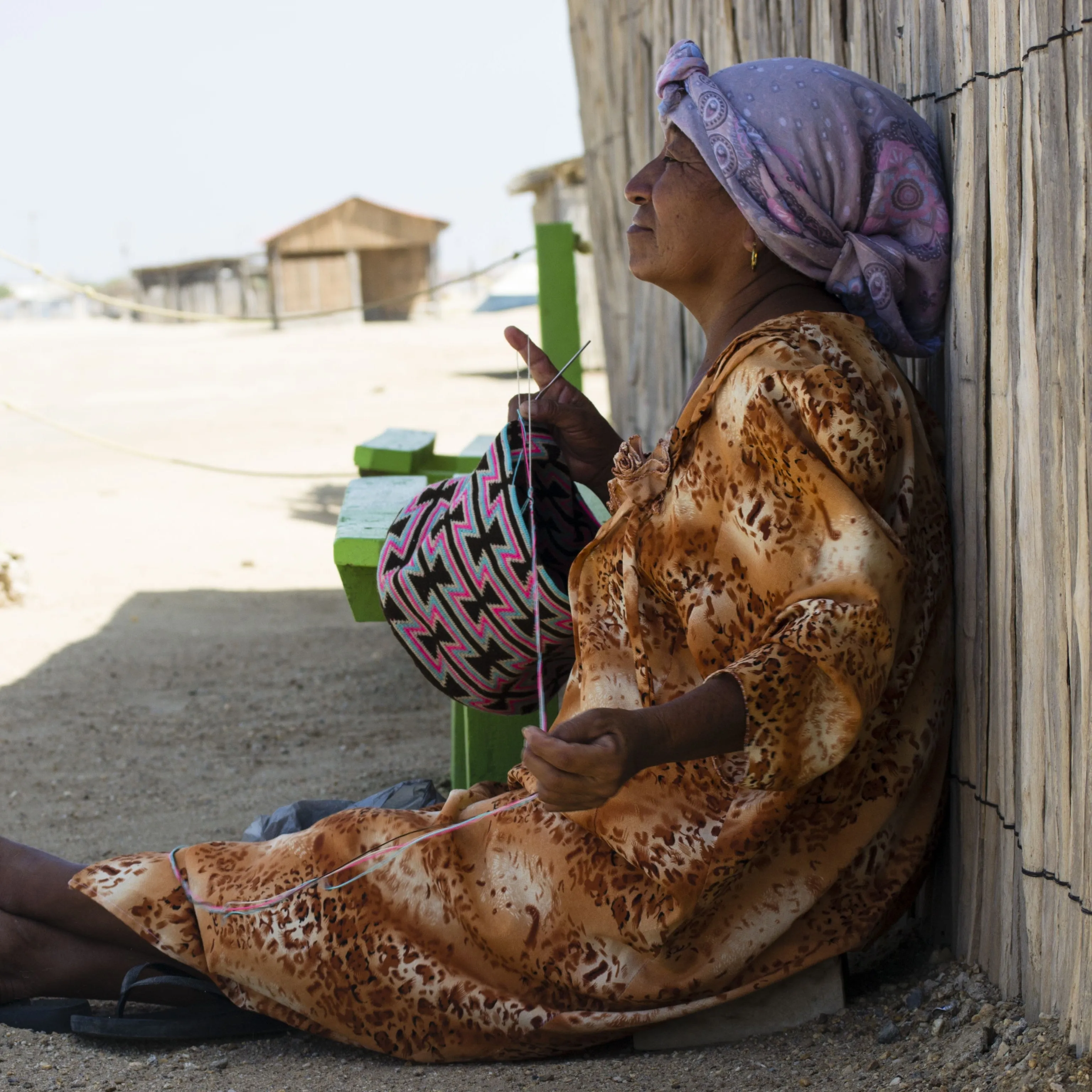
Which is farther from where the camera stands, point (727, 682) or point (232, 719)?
point (232, 719)

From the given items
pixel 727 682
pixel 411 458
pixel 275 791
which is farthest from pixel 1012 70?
pixel 275 791

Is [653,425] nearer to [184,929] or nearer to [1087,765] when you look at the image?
[184,929]

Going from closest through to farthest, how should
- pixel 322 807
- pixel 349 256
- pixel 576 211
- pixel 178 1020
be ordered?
pixel 178 1020 → pixel 322 807 → pixel 576 211 → pixel 349 256

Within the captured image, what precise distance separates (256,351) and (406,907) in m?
19.8

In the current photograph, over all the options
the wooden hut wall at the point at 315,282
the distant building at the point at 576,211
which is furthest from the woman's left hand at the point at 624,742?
the wooden hut wall at the point at 315,282

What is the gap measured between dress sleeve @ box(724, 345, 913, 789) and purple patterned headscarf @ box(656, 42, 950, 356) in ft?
0.79

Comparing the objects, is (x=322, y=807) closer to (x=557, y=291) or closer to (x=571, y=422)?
(x=571, y=422)

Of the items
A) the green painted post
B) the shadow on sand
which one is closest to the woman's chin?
the shadow on sand

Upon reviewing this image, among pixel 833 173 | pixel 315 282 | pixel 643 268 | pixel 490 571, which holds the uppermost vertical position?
pixel 315 282

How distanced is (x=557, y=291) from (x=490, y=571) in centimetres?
244

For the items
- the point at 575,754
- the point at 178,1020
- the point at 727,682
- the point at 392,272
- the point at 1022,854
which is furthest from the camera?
the point at 392,272

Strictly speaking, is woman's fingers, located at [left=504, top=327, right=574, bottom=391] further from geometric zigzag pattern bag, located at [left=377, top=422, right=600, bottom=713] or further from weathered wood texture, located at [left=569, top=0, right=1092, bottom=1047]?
weathered wood texture, located at [left=569, top=0, right=1092, bottom=1047]

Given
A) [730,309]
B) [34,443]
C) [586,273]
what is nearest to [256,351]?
[586,273]

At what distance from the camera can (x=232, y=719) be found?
423cm
